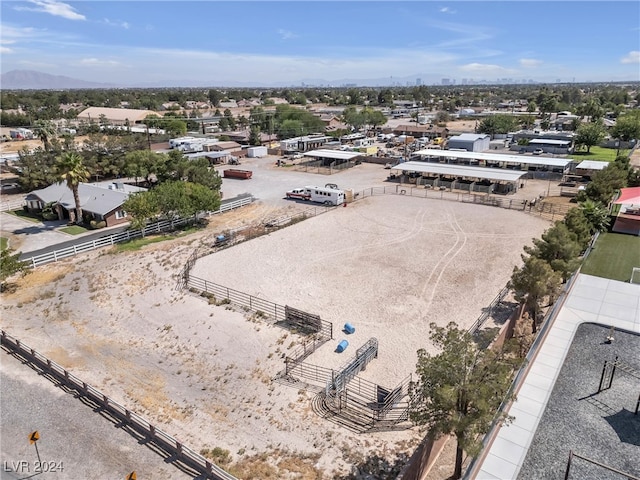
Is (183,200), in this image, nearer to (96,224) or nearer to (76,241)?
(96,224)

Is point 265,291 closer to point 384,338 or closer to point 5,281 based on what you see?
point 384,338

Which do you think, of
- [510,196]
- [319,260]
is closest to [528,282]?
[319,260]

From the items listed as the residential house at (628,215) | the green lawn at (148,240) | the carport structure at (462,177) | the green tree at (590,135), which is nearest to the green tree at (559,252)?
the residential house at (628,215)

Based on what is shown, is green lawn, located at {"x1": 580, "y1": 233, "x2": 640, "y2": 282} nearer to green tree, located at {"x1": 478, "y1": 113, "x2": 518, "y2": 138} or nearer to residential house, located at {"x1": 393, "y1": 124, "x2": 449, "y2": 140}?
green tree, located at {"x1": 478, "y1": 113, "x2": 518, "y2": 138}

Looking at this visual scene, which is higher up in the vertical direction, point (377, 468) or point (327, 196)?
point (327, 196)

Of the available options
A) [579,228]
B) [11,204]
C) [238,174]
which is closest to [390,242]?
[579,228]
